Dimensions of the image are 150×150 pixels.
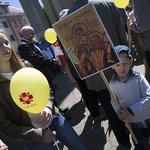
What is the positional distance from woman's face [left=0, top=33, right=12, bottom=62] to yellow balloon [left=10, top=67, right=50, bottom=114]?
0.28 meters

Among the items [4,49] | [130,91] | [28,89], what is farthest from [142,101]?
[4,49]

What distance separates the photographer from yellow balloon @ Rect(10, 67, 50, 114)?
1.62 meters

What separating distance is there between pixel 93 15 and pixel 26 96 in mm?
828

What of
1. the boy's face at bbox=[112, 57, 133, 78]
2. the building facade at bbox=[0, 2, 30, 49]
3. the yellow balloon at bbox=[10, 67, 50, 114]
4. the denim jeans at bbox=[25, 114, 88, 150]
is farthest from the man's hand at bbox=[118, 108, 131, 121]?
the building facade at bbox=[0, 2, 30, 49]

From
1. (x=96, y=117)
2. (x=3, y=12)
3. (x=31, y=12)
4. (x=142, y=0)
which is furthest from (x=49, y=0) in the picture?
(x=3, y=12)

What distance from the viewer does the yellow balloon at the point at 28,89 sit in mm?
1619

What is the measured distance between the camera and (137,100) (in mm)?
2160

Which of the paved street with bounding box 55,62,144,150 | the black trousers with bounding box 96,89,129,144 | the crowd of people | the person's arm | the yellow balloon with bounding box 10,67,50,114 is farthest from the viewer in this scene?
the paved street with bounding box 55,62,144,150

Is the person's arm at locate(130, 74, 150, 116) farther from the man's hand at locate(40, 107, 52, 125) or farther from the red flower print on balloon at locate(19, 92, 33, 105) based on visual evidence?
the red flower print on balloon at locate(19, 92, 33, 105)

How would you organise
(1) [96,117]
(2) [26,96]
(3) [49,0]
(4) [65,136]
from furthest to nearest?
(3) [49,0], (1) [96,117], (4) [65,136], (2) [26,96]

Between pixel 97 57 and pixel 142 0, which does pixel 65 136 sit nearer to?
pixel 97 57

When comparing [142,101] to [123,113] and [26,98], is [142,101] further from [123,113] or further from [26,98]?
[26,98]

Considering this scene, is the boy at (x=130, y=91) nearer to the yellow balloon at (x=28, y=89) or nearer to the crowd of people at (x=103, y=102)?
the crowd of people at (x=103, y=102)

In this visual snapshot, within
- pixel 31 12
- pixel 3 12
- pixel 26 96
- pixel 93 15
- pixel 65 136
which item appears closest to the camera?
pixel 26 96
